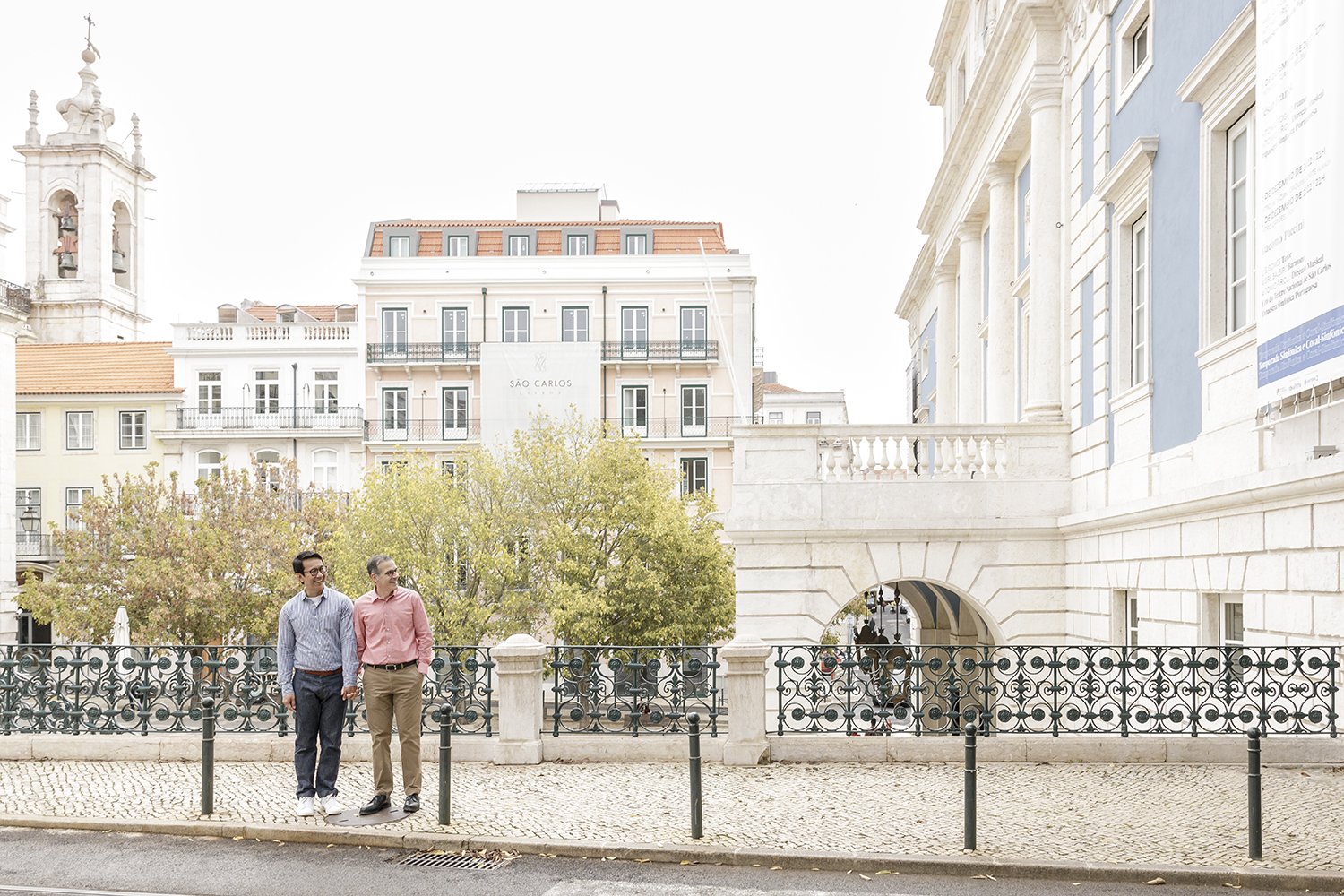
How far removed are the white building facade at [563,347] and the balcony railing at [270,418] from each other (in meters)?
1.17

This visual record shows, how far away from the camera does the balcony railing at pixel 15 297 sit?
44281 millimetres

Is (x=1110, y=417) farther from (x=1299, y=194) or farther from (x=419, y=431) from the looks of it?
(x=419, y=431)

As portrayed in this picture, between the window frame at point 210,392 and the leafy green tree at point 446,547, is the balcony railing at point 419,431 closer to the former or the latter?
the window frame at point 210,392

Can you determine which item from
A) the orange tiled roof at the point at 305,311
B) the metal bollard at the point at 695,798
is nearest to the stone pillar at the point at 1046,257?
the metal bollard at the point at 695,798

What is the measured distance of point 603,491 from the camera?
123 ft

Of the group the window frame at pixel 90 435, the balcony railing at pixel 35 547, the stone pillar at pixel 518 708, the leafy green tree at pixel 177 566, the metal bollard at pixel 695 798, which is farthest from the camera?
the window frame at pixel 90 435

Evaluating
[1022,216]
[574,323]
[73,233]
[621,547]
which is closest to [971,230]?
[1022,216]

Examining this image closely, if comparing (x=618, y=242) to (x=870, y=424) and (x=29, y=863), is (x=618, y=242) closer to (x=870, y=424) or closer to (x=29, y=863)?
(x=870, y=424)

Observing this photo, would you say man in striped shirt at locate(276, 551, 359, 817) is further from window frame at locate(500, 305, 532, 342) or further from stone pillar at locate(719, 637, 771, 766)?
window frame at locate(500, 305, 532, 342)

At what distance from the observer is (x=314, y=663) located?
973cm

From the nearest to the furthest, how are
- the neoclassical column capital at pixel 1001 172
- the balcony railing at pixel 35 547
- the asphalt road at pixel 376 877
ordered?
the asphalt road at pixel 376 877, the neoclassical column capital at pixel 1001 172, the balcony railing at pixel 35 547

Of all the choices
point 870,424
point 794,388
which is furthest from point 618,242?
point 794,388

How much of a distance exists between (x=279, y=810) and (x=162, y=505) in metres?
37.2

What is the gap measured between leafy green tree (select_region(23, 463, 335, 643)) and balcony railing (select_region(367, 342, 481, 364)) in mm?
11724
